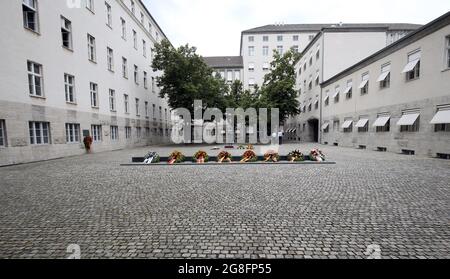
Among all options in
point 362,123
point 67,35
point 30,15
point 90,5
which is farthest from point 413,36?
point 90,5

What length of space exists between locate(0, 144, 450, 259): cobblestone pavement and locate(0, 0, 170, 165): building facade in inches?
297

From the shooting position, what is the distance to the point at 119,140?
2341cm

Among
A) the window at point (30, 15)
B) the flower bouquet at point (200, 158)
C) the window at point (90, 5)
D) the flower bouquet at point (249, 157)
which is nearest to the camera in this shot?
the flower bouquet at point (249, 157)

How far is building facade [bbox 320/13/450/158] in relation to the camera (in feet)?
43.5

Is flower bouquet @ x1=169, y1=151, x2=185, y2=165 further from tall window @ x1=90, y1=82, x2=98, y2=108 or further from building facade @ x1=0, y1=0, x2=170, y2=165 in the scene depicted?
tall window @ x1=90, y1=82, x2=98, y2=108

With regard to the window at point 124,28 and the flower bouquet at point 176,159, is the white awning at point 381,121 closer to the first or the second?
the flower bouquet at point 176,159

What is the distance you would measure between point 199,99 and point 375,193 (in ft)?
83.5

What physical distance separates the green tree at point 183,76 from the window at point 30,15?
15.6 m

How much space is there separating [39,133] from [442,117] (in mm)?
24004

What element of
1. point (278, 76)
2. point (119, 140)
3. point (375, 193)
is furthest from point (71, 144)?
point (278, 76)

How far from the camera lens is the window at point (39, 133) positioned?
13555 millimetres

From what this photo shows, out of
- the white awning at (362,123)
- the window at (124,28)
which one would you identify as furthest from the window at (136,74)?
the white awning at (362,123)

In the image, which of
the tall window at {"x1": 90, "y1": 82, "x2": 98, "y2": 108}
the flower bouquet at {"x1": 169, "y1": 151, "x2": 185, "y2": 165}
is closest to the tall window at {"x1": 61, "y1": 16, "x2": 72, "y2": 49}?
the tall window at {"x1": 90, "y1": 82, "x2": 98, "y2": 108}
